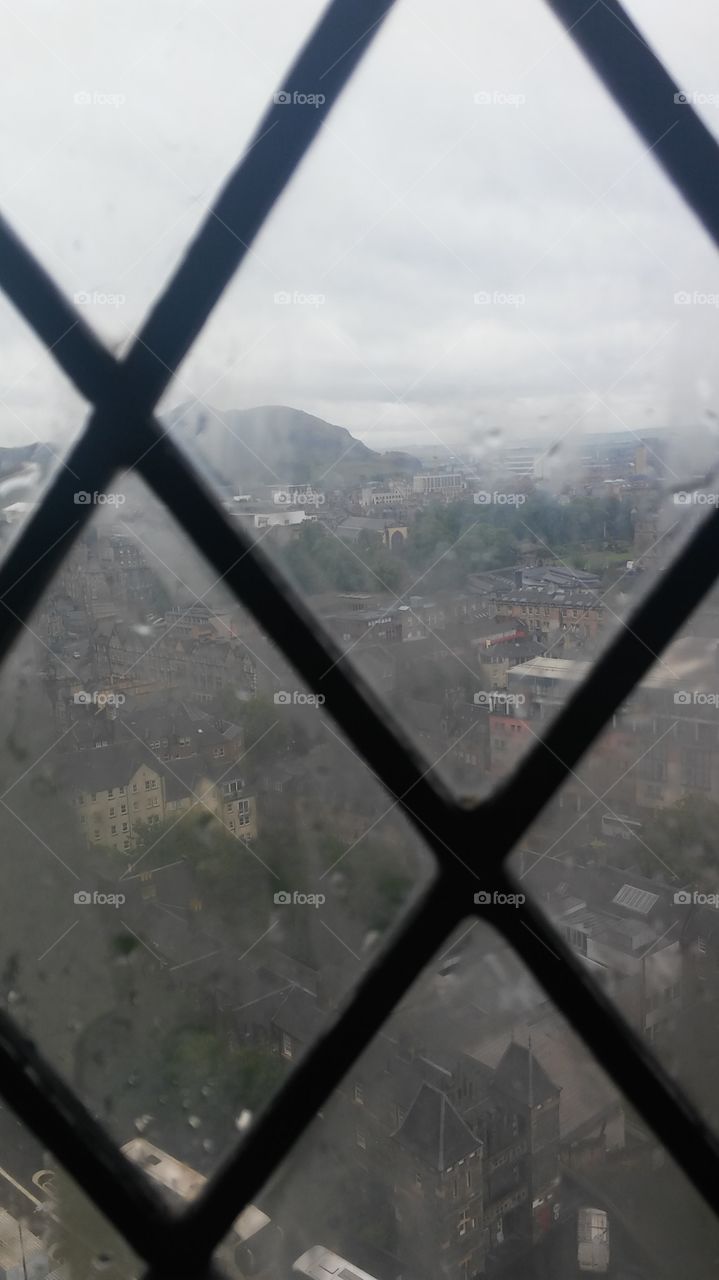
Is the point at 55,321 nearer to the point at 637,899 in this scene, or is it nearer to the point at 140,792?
the point at 140,792

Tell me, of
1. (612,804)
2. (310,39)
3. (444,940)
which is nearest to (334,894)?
(444,940)

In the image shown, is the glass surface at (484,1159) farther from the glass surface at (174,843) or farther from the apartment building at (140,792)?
the apartment building at (140,792)

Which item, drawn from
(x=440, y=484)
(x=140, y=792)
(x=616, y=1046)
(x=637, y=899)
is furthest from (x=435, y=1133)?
(x=440, y=484)

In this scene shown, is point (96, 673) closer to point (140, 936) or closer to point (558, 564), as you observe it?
point (140, 936)

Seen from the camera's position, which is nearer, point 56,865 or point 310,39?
point 310,39

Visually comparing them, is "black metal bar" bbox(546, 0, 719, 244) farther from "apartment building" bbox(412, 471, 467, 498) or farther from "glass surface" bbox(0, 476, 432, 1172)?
"glass surface" bbox(0, 476, 432, 1172)
